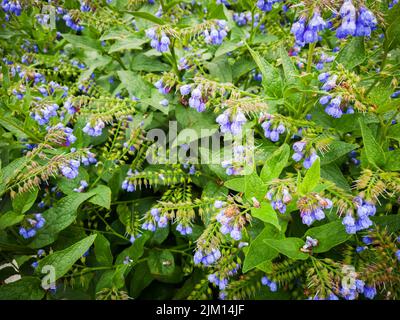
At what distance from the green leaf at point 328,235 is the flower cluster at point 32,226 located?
127cm

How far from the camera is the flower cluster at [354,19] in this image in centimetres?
149

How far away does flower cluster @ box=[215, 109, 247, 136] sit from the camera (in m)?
1.59

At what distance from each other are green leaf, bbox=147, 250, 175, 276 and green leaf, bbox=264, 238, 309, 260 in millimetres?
758

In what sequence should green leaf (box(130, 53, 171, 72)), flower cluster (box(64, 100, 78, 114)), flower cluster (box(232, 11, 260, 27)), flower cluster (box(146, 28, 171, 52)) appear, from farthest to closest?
flower cluster (box(232, 11, 260, 27)) < green leaf (box(130, 53, 171, 72)) < flower cluster (box(64, 100, 78, 114)) < flower cluster (box(146, 28, 171, 52))

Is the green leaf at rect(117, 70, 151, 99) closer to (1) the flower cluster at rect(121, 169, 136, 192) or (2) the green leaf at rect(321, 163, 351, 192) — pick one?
(1) the flower cluster at rect(121, 169, 136, 192)

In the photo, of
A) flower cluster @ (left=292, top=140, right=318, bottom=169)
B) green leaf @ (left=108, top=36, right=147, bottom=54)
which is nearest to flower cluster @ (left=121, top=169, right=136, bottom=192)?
green leaf @ (left=108, top=36, right=147, bottom=54)

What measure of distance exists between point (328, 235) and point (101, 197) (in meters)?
1.10

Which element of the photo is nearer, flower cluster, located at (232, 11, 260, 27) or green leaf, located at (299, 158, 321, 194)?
green leaf, located at (299, 158, 321, 194)

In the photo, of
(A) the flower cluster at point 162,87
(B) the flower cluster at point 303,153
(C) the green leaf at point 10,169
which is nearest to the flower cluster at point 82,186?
(C) the green leaf at point 10,169

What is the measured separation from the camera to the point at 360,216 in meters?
1.43

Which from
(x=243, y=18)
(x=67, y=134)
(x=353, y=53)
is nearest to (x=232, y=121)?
(x=353, y=53)

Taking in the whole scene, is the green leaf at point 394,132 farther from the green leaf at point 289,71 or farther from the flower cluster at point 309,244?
the flower cluster at point 309,244
